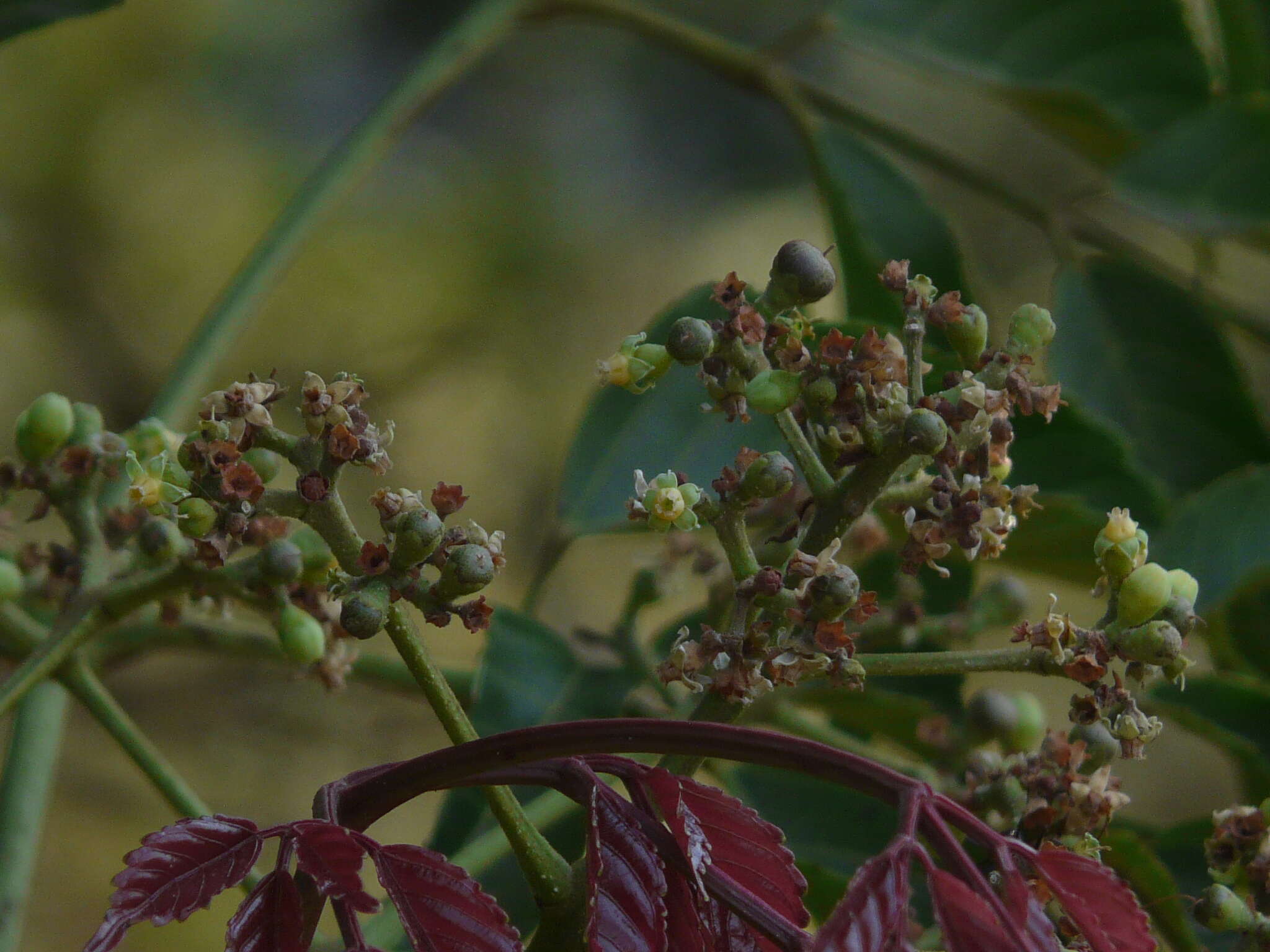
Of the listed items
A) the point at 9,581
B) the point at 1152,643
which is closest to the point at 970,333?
the point at 1152,643

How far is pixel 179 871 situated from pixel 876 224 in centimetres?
91

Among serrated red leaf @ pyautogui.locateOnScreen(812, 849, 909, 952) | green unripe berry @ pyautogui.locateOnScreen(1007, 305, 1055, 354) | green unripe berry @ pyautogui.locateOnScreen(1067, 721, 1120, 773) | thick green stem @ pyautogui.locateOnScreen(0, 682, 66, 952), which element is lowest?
thick green stem @ pyautogui.locateOnScreen(0, 682, 66, 952)

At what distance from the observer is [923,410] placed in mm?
493

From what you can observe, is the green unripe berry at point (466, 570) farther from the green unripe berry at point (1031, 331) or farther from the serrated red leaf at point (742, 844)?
the green unripe berry at point (1031, 331)

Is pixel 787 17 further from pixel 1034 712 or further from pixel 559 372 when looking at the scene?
pixel 1034 712

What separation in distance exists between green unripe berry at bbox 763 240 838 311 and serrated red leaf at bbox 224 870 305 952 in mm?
274

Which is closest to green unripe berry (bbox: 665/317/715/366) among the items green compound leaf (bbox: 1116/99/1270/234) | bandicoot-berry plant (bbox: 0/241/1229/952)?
bandicoot-berry plant (bbox: 0/241/1229/952)

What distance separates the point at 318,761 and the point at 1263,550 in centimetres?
144

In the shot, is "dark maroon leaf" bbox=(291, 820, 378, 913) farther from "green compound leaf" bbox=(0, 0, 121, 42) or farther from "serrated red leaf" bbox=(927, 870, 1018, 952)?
"green compound leaf" bbox=(0, 0, 121, 42)

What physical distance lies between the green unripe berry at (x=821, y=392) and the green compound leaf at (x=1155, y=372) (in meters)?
0.71

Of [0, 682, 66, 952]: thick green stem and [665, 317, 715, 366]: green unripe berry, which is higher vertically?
[665, 317, 715, 366]: green unripe berry

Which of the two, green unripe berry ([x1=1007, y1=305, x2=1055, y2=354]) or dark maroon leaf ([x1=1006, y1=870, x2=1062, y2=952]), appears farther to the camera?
green unripe berry ([x1=1007, y1=305, x2=1055, y2=354])

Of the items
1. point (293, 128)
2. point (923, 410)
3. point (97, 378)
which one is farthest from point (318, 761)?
point (923, 410)

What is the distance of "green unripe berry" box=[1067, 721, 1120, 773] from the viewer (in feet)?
1.89
